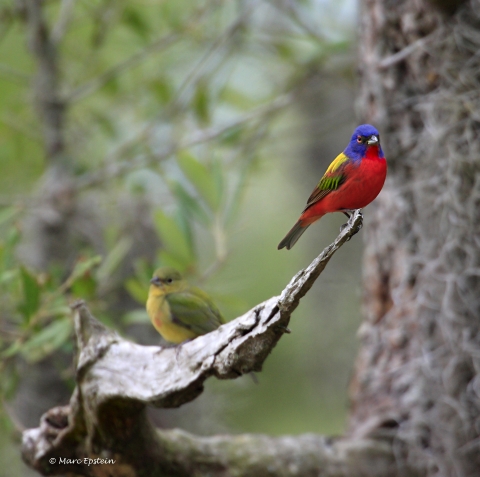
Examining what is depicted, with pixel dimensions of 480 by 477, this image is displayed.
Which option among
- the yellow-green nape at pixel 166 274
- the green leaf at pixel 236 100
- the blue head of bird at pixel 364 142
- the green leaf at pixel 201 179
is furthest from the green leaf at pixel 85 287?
the green leaf at pixel 236 100

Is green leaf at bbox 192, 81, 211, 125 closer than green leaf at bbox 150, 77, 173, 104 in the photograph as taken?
Yes

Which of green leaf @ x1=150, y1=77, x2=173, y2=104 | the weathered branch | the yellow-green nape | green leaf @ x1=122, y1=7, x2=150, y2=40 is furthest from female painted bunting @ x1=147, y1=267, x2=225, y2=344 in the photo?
green leaf @ x1=122, y1=7, x2=150, y2=40

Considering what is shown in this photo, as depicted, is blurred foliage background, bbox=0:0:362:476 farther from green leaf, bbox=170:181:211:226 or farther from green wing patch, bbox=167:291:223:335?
green wing patch, bbox=167:291:223:335

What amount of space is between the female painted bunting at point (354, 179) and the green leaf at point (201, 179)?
5.56 ft

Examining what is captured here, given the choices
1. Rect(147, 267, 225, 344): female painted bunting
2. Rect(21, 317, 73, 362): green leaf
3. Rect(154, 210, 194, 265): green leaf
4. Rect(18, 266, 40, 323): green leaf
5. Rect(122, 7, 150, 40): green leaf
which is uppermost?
Rect(122, 7, 150, 40): green leaf

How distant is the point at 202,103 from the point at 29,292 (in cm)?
247

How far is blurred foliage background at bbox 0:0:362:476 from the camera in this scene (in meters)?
4.29

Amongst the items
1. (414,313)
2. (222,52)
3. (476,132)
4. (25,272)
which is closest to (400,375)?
(414,313)

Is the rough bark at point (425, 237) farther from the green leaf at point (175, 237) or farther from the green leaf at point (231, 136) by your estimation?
the green leaf at point (231, 136)

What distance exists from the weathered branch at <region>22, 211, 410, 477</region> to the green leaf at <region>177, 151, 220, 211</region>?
114 cm

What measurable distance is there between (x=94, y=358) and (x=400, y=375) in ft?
6.63

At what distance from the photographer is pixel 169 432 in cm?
354

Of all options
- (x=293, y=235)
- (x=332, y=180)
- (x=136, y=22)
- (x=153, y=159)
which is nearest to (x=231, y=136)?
(x=153, y=159)

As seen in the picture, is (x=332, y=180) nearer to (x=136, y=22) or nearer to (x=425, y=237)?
(x=425, y=237)
